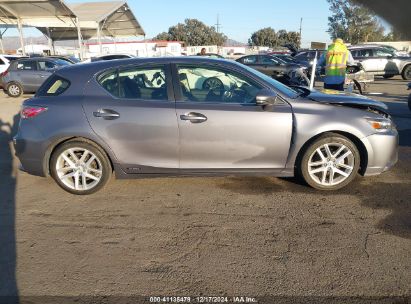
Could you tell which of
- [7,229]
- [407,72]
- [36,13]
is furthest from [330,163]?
[36,13]

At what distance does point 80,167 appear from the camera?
13.8 ft

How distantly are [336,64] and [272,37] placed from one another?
9188cm

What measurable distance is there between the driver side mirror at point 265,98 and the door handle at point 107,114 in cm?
160

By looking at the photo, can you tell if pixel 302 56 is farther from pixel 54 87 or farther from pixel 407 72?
pixel 54 87

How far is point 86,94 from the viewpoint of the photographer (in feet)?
13.5

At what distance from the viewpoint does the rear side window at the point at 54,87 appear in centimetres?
419

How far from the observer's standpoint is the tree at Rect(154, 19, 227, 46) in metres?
89.5

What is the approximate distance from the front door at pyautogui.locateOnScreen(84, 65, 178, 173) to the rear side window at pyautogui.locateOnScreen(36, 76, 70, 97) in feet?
1.07

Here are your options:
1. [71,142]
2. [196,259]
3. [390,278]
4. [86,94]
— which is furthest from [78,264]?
[390,278]

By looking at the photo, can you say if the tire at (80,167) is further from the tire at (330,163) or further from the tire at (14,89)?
the tire at (14,89)

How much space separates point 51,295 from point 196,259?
113cm

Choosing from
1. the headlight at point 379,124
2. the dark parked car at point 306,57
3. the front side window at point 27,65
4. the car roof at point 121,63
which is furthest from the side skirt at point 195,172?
the dark parked car at point 306,57

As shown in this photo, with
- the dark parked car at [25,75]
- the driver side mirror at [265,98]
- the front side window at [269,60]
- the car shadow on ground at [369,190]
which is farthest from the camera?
the front side window at [269,60]

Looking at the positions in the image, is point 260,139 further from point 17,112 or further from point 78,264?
point 17,112
